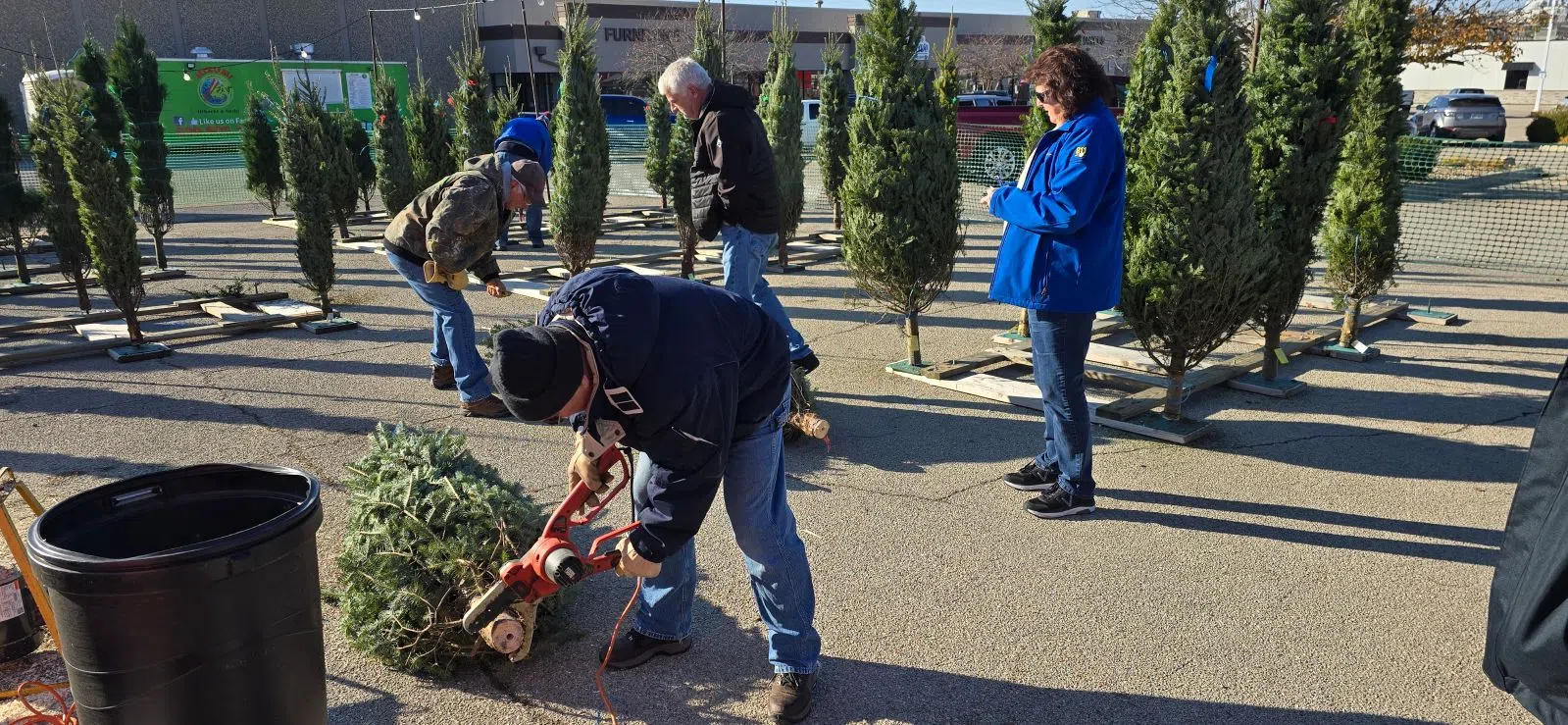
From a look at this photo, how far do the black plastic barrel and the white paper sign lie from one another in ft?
104

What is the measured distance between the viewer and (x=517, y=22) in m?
42.8

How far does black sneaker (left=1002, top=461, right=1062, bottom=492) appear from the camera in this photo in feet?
16.2

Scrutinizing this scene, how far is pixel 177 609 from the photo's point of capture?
7.36 ft

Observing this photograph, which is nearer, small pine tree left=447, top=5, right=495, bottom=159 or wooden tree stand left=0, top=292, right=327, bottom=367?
wooden tree stand left=0, top=292, right=327, bottom=367

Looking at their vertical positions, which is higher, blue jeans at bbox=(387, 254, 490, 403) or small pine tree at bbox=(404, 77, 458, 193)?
small pine tree at bbox=(404, 77, 458, 193)

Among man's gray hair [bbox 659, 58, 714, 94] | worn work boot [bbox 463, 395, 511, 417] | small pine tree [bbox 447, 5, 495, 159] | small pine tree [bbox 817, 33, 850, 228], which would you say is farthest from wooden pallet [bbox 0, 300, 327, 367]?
small pine tree [bbox 817, 33, 850, 228]

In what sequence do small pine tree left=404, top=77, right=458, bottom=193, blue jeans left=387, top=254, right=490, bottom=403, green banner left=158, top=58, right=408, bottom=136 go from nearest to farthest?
blue jeans left=387, top=254, right=490, bottom=403 → small pine tree left=404, top=77, right=458, bottom=193 → green banner left=158, top=58, right=408, bottom=136

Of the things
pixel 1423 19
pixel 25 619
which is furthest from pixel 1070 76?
pixel 1423 19

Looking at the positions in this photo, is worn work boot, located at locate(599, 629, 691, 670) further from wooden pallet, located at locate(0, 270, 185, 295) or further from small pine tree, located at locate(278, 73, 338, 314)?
wooden pallet, located at locate(0, 270, 185, 295)

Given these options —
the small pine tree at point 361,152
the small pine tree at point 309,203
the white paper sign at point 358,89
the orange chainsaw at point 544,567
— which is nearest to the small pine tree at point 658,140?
the small pine tree at point 309,203

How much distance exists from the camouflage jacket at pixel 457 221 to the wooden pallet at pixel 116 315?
426 cm

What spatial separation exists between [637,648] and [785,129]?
9438 millimetres

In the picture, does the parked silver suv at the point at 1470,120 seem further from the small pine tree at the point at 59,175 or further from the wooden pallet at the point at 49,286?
the small pine tree at the point at 59,175

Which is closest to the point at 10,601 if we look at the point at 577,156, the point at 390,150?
the point at 577,156
